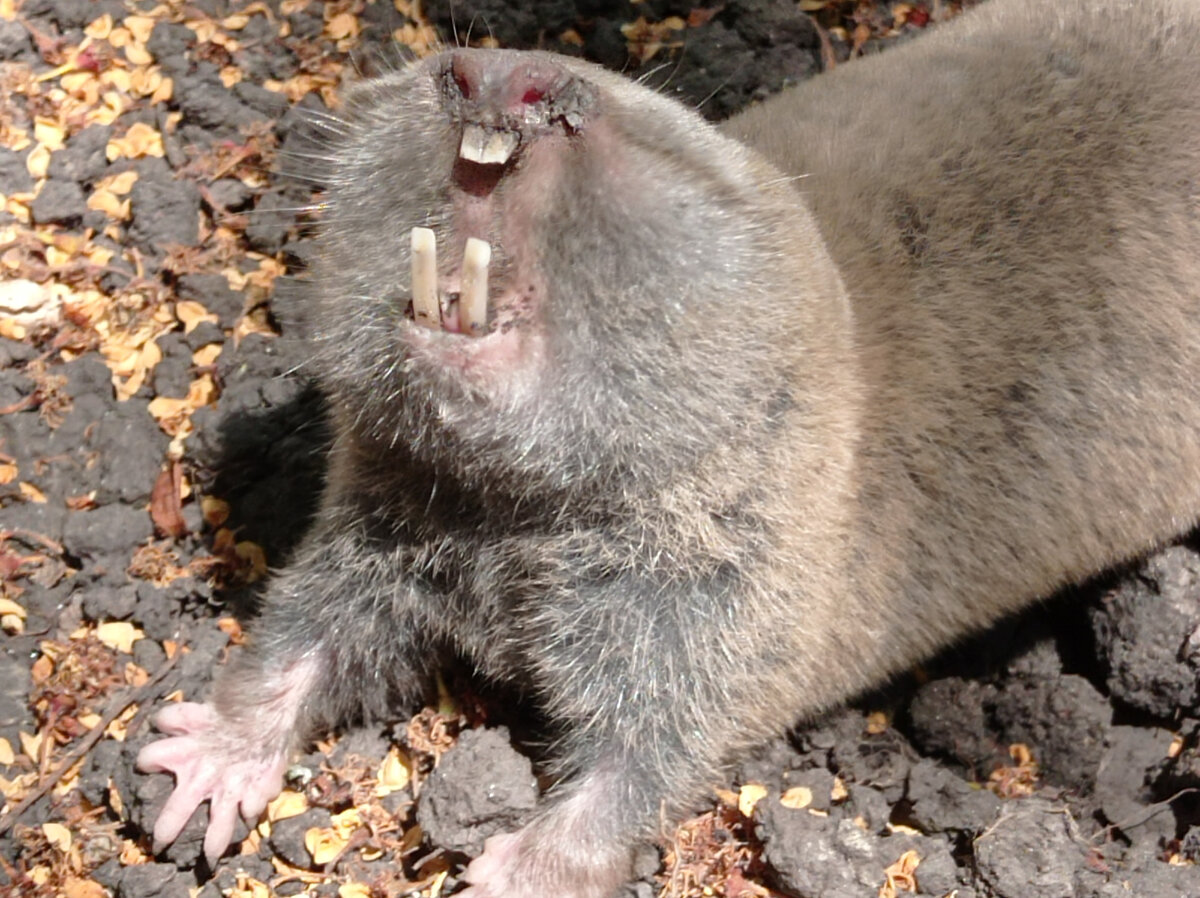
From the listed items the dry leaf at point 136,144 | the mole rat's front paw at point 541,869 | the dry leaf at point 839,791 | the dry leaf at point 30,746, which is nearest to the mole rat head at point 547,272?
the mole rat's front paw at point 541,869

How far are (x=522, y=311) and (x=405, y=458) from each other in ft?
1.56

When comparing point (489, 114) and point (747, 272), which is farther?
point (747, 272)

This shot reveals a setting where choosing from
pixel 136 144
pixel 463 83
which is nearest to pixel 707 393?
pixel 463 83

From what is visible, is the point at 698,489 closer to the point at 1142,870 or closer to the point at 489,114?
the point at 489,114

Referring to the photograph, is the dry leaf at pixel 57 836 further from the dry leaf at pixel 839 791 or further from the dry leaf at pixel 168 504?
the dry leaf at pixel 839 791

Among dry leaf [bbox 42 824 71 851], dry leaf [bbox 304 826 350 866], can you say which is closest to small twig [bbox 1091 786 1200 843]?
dry leaf [bbox 304 826 350 866]

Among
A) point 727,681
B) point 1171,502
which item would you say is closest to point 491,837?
point 727,681

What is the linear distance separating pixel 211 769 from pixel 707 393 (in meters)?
1.35

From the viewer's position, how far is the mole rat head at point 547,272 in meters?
1.95

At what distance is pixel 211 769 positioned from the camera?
2.71m

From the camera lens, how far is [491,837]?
2.63 metres

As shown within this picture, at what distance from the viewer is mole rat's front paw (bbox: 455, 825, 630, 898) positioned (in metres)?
2.51

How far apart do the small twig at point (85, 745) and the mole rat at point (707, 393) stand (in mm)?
167

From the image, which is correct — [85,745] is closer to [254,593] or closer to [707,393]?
[254,593]
